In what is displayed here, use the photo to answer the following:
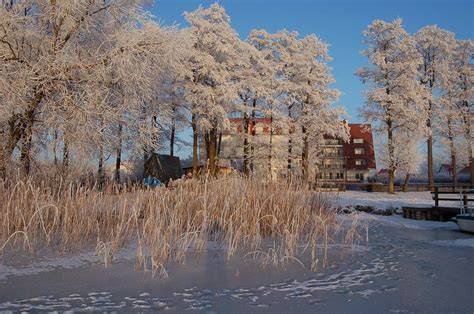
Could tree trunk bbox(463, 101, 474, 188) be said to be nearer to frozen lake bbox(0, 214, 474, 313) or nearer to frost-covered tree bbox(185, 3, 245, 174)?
frost-covered tree bbox(185, 3, 245, 174)

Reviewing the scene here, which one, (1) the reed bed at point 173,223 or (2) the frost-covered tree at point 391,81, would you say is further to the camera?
(2) the frost-covered tree at point 391,81

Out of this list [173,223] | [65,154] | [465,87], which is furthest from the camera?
[465,87]

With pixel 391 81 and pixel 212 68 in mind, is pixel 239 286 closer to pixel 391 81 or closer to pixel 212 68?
pixel 212 68

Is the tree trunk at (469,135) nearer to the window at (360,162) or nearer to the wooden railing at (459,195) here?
the wooden railing at (459,195)

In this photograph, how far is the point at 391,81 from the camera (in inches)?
1006

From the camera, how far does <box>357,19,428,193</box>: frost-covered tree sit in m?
25.0

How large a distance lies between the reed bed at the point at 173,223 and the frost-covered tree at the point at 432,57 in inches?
862

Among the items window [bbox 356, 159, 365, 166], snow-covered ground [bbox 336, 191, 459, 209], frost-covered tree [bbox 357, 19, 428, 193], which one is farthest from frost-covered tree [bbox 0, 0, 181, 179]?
window [bbox 356, 159, 365, 166]

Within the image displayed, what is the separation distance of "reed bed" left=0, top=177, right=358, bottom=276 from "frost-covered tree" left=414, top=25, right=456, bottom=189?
21.9 metres

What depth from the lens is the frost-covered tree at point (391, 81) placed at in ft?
Result: 81.9

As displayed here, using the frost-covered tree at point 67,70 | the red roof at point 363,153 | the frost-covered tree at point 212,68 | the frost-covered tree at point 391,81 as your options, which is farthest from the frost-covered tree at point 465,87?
the red roof at point 363,153

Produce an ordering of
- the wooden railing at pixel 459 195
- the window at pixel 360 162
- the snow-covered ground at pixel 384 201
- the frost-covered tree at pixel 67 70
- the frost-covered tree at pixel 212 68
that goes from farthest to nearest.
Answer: the window at pixel 360 162, the frost-covered tree at pixel 212 68, the snow-covered ground at pixel 384 201, the wooden railing at pixel 459 195, the frost-covered tree at pixel 67 70

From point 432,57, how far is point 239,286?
28.8 metres

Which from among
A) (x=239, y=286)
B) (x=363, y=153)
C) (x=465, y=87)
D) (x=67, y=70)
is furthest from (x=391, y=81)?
(x=363, y=153)
